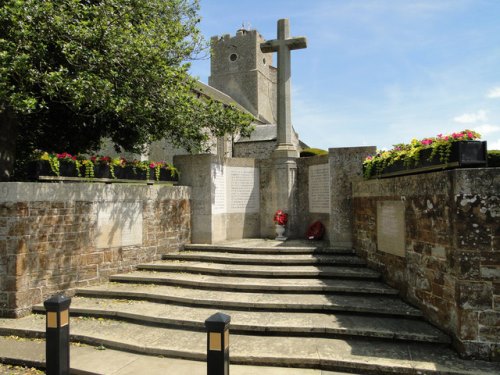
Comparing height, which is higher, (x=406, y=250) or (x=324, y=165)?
(x=324, y=165)

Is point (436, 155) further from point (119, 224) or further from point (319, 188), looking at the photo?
point (119, 224)

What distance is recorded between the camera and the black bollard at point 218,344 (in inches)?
121

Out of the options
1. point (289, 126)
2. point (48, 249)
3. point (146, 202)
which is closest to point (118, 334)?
point (48, 249)

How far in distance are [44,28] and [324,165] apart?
6.61 m

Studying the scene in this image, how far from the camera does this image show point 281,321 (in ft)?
17.3

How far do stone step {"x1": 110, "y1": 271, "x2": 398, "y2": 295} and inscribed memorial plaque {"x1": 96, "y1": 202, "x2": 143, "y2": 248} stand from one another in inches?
32.2

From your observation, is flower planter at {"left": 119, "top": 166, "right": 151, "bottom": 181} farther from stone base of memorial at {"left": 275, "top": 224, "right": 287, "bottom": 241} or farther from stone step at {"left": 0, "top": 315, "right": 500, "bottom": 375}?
stone base of memorial at {"left": 275, "top": 224, "right": 287, "bottom": 241}

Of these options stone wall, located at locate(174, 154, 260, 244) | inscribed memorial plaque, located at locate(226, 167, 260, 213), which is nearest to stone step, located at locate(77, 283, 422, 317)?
stone wall, located at locate(174, 154, 260, 244)

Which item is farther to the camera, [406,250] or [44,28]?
[44,28]

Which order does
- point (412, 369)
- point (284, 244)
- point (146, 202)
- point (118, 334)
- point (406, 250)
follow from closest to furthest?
point (412, 369)
point (118, 334)
point (406, 250)
point (146, 202)
point (284, 244)

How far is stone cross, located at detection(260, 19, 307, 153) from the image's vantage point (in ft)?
34.8

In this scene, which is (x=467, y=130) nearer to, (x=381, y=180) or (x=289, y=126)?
(x=381, y=180)

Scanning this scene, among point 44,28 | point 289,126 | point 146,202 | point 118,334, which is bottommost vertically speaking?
point 118,334

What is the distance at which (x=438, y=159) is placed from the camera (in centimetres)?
485
